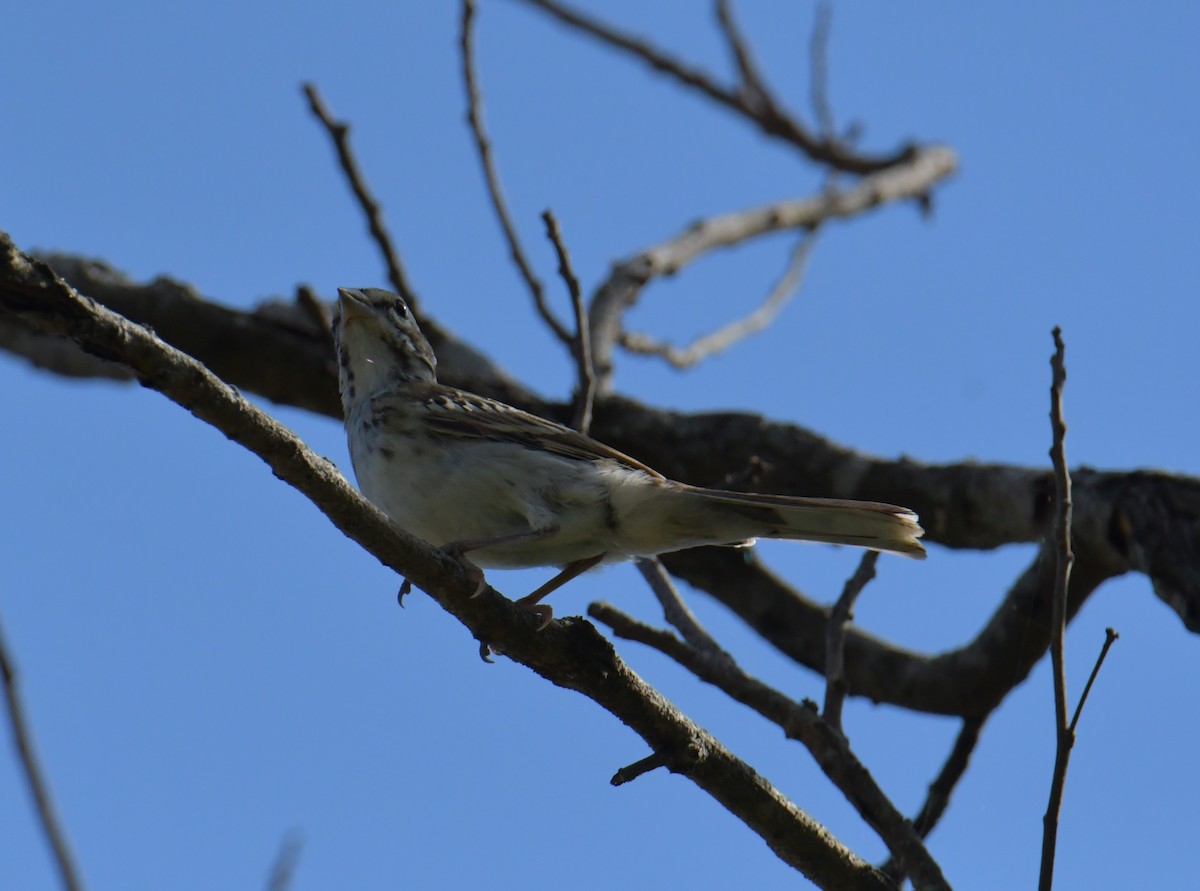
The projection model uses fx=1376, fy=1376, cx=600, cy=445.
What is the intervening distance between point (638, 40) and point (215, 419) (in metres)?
6.60

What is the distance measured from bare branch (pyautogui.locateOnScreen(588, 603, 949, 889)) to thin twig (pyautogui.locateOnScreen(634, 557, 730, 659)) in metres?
0.10

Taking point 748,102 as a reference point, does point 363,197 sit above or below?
below

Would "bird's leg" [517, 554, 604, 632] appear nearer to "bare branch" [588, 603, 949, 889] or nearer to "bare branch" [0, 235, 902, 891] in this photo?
"bare branch" [588, 603, 949, 889]

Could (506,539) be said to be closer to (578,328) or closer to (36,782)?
(578,328)

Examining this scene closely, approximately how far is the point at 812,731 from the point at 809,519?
29.5 inches

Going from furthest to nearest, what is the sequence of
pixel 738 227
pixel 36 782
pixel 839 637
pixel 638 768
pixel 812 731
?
pixel 738 227 → pixel 839 637 → pixel 812 731 → pixel 638 768 → pixel 36 782

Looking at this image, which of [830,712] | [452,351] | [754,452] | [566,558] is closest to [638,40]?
[452,351]

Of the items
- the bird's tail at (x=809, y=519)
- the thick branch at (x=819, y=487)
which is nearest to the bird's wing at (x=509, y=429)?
the bird's tail at (x=809, y=519)

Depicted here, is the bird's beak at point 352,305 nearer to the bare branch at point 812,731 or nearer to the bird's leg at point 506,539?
the bird's leg at point 506,539

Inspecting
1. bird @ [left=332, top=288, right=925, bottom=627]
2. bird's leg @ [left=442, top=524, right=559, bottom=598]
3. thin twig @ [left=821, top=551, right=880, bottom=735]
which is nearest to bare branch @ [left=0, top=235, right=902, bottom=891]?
bird's leg @ [left=442, top=524, right=559, bottom=598]

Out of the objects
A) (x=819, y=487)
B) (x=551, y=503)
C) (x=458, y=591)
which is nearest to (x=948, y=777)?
(x=819, y=487)

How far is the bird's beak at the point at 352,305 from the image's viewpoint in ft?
20.7

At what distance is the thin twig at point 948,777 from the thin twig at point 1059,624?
1.39m

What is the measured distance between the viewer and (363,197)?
6.47 meters
